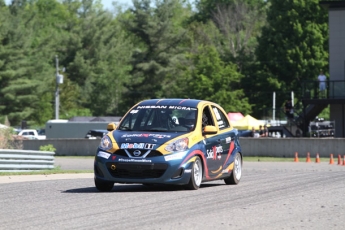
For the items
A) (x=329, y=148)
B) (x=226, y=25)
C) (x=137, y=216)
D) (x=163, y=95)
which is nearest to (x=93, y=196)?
(x=137, y=216)

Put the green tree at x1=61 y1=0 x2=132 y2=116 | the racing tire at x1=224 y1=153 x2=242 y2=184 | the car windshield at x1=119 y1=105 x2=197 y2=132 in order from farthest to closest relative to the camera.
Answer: the green tree at x1=61 y1=0 x2=132 y2=116 < the racing tire at x1=224 y1=153 x2=242 y2=184 < the car windshield at x1=119 y1=105 x2=197 y2=132

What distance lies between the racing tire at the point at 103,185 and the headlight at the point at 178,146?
121 centimetres

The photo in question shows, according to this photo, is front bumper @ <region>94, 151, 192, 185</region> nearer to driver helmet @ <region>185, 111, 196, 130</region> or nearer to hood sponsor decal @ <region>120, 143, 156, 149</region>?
hood sponsor decal @ <region>120, 143, 156, 149</region>

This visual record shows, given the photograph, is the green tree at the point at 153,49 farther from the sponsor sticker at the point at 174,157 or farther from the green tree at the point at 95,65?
the sponsor sticker at the point at 174,157

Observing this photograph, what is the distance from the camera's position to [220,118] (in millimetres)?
17625

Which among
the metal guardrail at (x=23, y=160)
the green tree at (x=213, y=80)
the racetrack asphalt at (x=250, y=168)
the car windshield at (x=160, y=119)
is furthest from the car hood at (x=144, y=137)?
the green tree at (x=213, y=80)

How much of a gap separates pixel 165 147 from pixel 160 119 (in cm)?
115

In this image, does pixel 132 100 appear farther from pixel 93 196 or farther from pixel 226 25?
pixel 93 196

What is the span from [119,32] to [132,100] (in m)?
19.7

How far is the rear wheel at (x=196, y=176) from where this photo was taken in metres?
15.5

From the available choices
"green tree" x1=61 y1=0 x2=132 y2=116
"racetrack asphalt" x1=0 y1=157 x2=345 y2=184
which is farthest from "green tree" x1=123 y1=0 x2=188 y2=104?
"racetrack asphalt" x1=0 y1=157 x2=345 y2=184

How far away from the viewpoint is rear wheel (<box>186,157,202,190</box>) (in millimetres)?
15545

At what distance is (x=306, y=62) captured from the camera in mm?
79938

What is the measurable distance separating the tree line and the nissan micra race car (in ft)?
195
